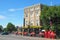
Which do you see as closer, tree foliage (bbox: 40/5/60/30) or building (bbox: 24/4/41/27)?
tree foliage (bbox: 40/5/60/30)

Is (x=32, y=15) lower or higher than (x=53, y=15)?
higher

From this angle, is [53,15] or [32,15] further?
[32,15]

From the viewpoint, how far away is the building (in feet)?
268

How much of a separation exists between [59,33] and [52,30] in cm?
272

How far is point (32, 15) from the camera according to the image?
85.7 m

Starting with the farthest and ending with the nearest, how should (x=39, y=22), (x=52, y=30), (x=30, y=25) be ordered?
(x=30, y=25) < (x=39, y=22) < (x=52, y=30)

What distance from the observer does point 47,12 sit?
61.7 metres

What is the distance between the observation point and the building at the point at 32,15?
8169 centimetres

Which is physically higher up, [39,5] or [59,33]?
[39,5]

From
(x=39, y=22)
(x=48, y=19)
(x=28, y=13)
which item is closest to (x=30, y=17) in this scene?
(x=28, y=13)

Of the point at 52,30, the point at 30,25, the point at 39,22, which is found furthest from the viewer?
the point at 30,25

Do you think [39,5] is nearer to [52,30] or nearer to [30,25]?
[30,25]

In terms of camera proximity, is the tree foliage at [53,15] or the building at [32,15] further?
the building at [32,15]

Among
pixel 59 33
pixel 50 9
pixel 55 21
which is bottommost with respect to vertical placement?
pixel 59 33
